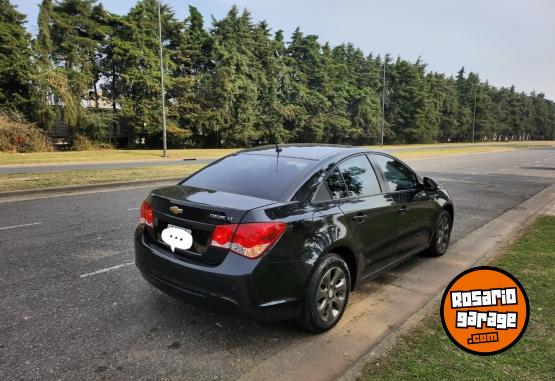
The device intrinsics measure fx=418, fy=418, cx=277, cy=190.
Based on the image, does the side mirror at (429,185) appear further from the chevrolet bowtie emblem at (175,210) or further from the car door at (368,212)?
the chevrolet bowtie emblem at (175,210)

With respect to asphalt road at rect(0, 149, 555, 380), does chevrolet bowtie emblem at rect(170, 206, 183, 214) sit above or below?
above

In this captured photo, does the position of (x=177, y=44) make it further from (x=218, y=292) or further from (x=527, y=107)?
(x=527, y=107)

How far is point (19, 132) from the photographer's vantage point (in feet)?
92.5

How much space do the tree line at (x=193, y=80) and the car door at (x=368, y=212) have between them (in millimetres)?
33433

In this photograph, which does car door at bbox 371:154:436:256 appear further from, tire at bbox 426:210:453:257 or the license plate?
the license plate

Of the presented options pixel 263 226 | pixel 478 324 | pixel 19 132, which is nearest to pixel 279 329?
pixel 263 226

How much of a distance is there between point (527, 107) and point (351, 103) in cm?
7713

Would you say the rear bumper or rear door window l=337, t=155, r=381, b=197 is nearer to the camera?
the rear bumper

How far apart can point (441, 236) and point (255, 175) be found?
3.10 meters

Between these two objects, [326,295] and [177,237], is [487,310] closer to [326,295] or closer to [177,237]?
[326,295]

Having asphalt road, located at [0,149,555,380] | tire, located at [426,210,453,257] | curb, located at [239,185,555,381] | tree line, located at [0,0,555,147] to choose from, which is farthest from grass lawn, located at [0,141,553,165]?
curb, located at [239,185,555,381]

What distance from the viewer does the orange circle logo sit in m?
2.26

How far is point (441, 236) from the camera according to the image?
561 cm

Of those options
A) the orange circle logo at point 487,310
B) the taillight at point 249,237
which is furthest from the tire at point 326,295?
the orange circle logo at point 487,310
